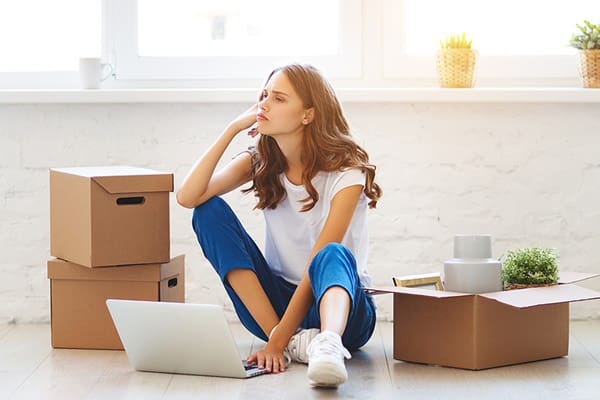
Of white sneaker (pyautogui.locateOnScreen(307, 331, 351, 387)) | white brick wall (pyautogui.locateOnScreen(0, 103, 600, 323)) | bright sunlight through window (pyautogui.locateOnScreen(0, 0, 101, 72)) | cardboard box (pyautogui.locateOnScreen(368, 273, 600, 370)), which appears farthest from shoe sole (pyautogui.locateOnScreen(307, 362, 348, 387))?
bright sunlight through window (pyautogui.locateOnScreen(0, 0, 101, 72))

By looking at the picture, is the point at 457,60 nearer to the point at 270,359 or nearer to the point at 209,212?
the point at 209,212

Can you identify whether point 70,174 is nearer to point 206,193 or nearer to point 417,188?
point 206,193

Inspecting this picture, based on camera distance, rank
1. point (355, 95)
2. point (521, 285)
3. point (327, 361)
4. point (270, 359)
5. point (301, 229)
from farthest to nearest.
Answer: point (355, 95), point (301, 229), point (521, 285), point (270, 359), point (327, 361)

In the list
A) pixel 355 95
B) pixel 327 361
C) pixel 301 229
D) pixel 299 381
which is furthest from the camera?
pixel 355 95

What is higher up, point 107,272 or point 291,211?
point 291,211

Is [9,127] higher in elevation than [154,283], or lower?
higher

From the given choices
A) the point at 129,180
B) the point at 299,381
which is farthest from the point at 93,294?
the point at 299,381

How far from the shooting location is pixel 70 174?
3.00 m

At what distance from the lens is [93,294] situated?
3.04m

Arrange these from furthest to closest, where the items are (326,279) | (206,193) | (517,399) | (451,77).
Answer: (451,77) < (206,193) < (326,279) < (517,399)

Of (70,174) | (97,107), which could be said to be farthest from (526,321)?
(97,107)

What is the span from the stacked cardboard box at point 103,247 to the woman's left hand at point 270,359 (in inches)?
17.0

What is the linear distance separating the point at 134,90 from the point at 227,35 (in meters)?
0.39

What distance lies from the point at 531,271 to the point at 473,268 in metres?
0.23
